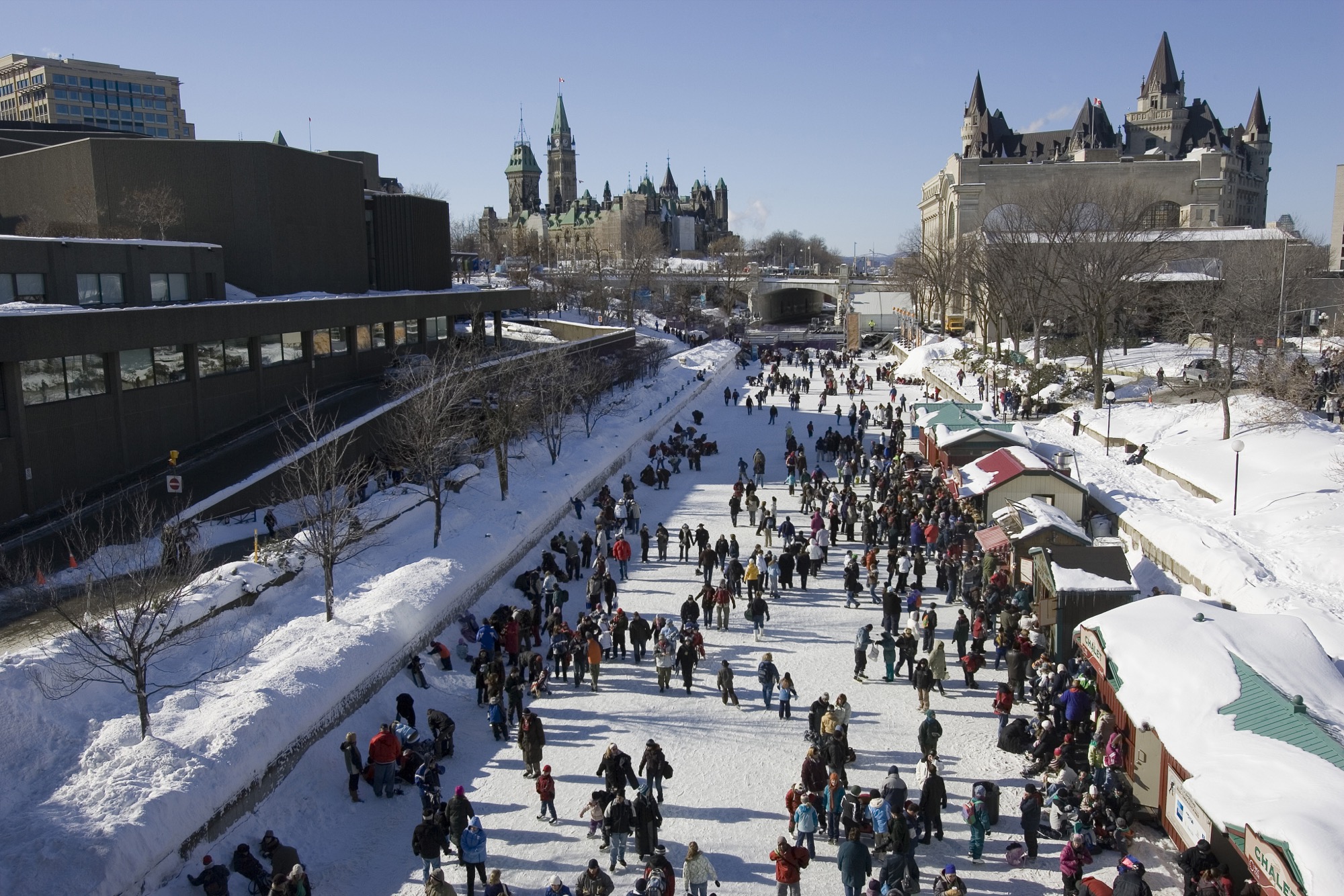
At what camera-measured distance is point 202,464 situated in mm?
22562

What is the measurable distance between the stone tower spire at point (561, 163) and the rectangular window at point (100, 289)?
155m

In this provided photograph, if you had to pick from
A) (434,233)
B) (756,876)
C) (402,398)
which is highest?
(434,233)

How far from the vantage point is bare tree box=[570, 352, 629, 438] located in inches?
1323

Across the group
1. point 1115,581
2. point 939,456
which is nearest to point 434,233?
point 939,456

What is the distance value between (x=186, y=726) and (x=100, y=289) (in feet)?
52.4

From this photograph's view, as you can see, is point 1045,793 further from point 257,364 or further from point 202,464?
point 257,364

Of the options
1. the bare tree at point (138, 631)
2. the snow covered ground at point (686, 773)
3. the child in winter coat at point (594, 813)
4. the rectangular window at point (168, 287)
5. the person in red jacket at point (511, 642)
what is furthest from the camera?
the rectangular window at point (168, 287)

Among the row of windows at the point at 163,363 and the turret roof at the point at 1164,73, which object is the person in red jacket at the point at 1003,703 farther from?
the turret roof at the point at 1164,73

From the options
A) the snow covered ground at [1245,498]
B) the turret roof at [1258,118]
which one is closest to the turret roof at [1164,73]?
the turret roof at [1258,118]

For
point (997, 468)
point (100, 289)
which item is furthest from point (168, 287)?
point (997, 468)

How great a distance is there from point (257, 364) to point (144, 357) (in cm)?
409

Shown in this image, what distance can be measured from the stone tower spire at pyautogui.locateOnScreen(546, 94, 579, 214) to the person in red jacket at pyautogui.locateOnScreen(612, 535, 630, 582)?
162 m

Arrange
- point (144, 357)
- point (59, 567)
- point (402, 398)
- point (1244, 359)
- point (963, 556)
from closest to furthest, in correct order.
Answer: point (59, 567) < point (963, 556) < point (144, 357) < point (402, 398) < point (1244, 359)

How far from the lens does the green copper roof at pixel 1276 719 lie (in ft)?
28.6
